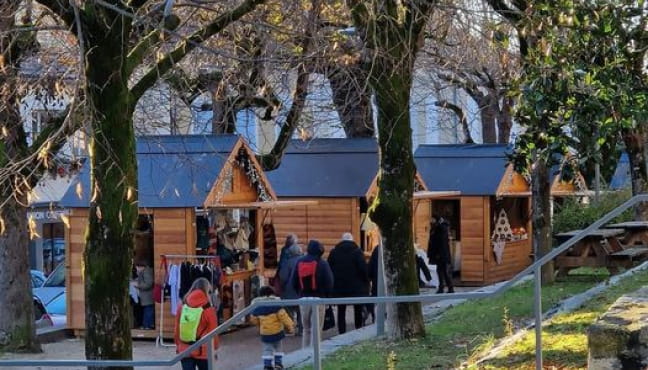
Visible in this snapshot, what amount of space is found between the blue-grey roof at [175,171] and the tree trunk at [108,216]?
645 cm

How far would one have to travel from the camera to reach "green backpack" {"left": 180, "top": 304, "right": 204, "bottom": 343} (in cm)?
1065

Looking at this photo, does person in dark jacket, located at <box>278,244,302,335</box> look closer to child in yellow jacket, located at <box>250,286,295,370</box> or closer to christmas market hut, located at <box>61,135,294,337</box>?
christmas market hut, located at <box>61,135,294,337</box>

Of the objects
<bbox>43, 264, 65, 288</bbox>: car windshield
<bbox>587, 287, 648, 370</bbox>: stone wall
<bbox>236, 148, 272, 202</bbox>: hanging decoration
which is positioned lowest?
<bbox>43, 264, 65, 288</bbox>: car windshield

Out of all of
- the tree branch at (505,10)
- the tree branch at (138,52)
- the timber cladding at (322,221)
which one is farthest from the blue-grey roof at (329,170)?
the tree branch at (138,52)

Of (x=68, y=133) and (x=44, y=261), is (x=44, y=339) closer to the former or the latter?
(x=68, y=133)

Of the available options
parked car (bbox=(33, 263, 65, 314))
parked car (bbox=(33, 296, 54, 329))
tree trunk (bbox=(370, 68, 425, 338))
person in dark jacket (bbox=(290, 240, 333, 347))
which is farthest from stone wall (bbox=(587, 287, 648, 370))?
parked car (bbox=(33, 263, 65, 314))

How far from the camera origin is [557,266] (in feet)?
60.4

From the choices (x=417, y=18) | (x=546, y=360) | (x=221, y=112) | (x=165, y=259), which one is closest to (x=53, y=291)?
(x=165, y=259)

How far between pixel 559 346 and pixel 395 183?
147 inches

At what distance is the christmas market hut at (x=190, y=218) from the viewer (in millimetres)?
15914

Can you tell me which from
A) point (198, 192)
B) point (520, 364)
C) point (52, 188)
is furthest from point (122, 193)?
point (52, 188)

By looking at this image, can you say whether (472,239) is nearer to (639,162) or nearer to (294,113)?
(639,162)

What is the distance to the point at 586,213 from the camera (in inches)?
941

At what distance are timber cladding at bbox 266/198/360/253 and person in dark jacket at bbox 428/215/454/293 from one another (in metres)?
1.58
